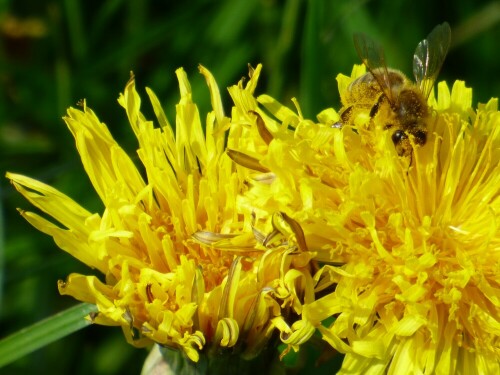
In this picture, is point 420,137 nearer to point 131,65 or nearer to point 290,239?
point 290,239

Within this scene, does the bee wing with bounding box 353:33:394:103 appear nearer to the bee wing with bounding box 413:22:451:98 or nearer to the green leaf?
the bee wing with bounding box 413:22:451:98

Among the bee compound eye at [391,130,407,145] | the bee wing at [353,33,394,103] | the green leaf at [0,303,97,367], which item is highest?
the bee wing at [353,33,394,103]

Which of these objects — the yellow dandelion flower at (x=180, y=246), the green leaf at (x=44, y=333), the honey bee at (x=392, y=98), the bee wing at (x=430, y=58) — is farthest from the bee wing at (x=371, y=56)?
the green leaf at (x=44, y=333)

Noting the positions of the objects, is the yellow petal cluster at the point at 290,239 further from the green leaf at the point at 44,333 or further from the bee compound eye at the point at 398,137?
the green leaf at the point at 44,333

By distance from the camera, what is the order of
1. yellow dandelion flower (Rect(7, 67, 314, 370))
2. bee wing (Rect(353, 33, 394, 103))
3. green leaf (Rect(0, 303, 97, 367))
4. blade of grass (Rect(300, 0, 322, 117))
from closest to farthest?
1. yellow dandelion flower (Rect(7, 67, 314, 370))
2. green leaf (Rect(0, 303, 97, 367))
3. bee wing (Rect(353, 33, 394, 103))
4. blade of grass (Rect(300, 0, 322, 117))

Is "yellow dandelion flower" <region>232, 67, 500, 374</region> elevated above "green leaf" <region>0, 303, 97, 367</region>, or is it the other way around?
"yellow dandelion flower" <region>232, 67, 500, 374</region>

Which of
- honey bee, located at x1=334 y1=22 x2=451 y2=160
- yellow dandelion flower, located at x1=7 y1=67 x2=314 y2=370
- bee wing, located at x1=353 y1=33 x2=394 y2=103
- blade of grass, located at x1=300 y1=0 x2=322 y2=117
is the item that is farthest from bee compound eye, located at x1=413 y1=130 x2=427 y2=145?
blade of grass, located at x1=300 y1=0 x2=322 y2=117
